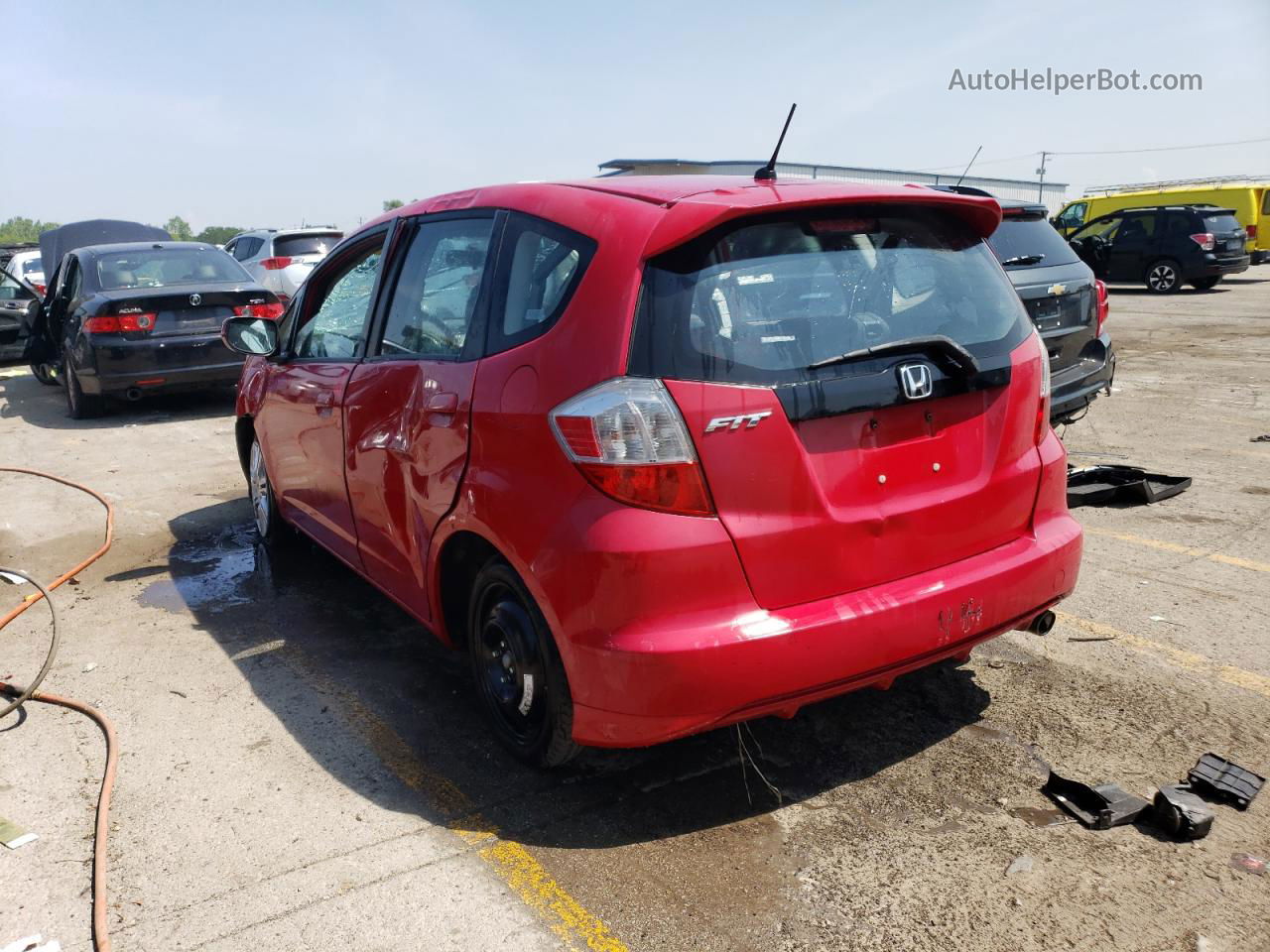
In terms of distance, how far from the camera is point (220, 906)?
2.80m

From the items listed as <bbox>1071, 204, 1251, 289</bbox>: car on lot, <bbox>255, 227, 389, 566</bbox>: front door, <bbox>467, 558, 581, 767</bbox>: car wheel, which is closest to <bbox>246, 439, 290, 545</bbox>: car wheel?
<bbox>255, 227, 389, 566</bbox>: front door

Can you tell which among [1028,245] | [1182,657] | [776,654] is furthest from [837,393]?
[1028,245]

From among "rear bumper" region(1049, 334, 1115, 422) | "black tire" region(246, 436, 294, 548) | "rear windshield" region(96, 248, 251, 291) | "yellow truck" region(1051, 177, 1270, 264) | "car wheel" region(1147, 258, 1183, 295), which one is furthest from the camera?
"yellow truck" region(1051, 177, 1270, 264)

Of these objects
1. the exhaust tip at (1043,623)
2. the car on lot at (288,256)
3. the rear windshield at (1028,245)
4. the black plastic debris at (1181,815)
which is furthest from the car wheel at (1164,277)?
the black plastic debris at (1181,815)

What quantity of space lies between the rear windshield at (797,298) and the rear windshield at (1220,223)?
814 inches

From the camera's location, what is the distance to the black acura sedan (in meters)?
10.0

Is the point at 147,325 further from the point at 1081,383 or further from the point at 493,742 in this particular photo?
the point at 1081,383

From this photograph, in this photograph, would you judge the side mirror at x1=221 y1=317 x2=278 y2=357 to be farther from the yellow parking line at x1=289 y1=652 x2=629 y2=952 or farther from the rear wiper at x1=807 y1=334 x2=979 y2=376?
the rear wiper at x1=807 y1=334 x2=979 y2=376

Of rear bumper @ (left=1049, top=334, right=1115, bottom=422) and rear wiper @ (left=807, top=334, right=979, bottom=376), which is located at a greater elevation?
rear wiper @ (left=807, top=334, right=979, bottom=376)

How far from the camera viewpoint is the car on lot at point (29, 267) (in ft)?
58.9

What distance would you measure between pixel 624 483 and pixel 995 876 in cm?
141

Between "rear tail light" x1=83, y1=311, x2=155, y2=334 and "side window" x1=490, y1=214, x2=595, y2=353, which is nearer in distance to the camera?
"side window" x1=490, y1=214, x2=595, y2=353

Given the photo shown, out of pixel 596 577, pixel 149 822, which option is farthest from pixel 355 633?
pixel 596 577

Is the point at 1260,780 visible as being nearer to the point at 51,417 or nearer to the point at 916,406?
the point at 916,406
